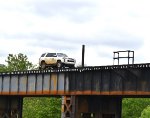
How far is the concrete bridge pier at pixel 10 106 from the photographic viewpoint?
4519 centimetres

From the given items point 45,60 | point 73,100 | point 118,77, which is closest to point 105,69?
point 118,77

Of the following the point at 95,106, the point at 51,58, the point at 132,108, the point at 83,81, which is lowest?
the point at 132,108

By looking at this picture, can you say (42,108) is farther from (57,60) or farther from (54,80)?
(54,80)

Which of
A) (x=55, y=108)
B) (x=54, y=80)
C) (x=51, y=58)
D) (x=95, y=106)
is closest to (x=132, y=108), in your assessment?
(x=55, y=108)

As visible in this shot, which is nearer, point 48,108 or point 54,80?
point 54,80

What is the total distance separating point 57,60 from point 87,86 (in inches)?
398

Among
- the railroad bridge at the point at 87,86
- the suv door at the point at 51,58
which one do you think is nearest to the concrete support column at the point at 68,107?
the railroad bridge at the point at 87,86

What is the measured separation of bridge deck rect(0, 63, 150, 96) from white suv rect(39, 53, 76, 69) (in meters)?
4.17

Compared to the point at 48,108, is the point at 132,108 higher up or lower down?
lower down

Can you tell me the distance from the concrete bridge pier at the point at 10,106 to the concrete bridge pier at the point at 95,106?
34.7 ft

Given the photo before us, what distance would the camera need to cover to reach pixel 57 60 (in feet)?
141

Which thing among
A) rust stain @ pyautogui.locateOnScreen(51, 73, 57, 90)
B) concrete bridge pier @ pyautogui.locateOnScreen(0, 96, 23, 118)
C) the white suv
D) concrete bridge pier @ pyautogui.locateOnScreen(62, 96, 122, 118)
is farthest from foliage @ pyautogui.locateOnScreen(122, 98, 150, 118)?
rust stain @ pyautogui.locateOnScreen(51, 73, 57, 90)

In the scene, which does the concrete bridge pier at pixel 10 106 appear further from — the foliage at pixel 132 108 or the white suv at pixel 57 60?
the foliage at pixel 132 108

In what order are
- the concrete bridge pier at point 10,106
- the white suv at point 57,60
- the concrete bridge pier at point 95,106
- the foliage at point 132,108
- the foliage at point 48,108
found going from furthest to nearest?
the foliage at point 132,108, the foliage at point 48,108, the concrete bridge pier at point 10,106, the white suv at point 57,60, the concrete bridge pier at point 95,106
